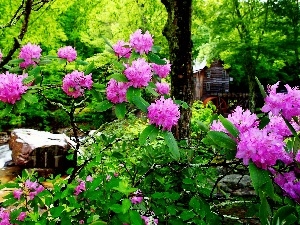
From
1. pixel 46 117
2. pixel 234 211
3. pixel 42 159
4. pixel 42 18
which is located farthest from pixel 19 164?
pixel 46 117

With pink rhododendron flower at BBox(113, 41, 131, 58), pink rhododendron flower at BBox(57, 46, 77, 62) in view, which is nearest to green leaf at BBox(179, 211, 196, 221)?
pink rhododendron flower at BBox(113, 41, 131, 58)

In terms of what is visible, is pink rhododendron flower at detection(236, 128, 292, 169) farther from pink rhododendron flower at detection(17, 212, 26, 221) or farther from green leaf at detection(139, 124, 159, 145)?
pink rhododendron flower at detection(17, 212, 26, 221)

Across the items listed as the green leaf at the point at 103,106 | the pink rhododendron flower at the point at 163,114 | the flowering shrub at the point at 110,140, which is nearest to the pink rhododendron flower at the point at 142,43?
the flowering shrub at the point at 110,140

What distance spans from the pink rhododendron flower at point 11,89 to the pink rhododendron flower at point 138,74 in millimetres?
541

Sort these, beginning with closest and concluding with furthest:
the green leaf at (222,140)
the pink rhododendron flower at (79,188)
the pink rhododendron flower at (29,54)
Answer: the green leaf at (222,140), the pink rhododendron flower at (79,188), the pink rhododendron flower at (29,54)

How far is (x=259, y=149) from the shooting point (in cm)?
125

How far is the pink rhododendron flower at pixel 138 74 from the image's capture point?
1.88 meters

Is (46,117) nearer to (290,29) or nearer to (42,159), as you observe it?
(42,159)

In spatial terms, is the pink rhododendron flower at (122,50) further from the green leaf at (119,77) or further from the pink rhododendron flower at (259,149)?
the pink rhododendron flower at (259,149)

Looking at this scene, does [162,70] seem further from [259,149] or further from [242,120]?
[259,149]

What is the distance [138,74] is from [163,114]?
0.37 m

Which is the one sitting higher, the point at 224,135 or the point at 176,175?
the point at 224,135

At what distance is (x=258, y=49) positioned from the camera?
1542 centimetres

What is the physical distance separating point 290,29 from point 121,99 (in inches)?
547
